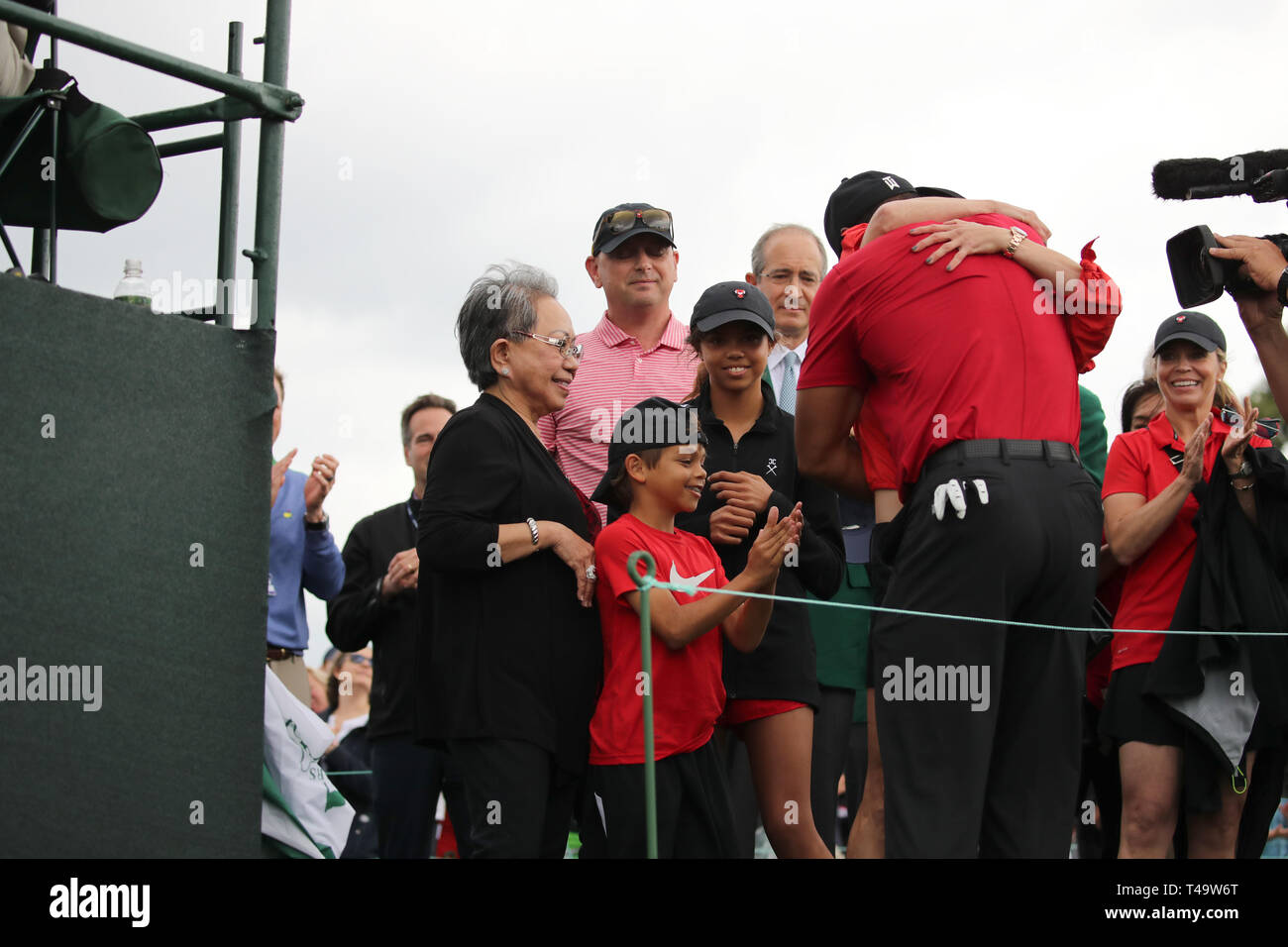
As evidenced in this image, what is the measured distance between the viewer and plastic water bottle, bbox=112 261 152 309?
412 centimetres

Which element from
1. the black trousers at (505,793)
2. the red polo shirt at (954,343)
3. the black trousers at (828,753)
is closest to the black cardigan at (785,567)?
the black trousers at (828,753)

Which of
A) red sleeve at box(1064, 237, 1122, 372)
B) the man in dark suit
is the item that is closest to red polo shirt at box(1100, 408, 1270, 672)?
red sleeve at box(1064, 237, 1122, 372)

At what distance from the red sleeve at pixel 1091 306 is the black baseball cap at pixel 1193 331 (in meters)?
1.82

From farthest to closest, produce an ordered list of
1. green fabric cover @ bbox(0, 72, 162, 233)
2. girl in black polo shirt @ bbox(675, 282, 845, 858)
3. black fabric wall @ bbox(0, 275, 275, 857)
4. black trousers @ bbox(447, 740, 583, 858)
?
1. girl in black polo shirt @ bbox(675, 282, 845, 858)
2. black trousers @ bbox(447, 740, 583, 858)
3. green fabric cover @ bbox(0, 72, 162, 233)
4. black fabric wall @ bbox(0, 275, 275, 857)

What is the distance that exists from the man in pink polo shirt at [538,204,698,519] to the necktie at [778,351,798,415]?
47 centimetres

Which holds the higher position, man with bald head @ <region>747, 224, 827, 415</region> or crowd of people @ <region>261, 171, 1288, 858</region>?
man with bald head @ <region>747, 224, 827, 415</region>

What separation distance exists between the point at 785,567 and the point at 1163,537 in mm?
1662

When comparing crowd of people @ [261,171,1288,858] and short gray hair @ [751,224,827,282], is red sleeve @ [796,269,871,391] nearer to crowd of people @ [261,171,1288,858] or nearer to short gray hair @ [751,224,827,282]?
crowd of people @ [261,171,1288,858]

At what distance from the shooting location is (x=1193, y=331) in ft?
18.9

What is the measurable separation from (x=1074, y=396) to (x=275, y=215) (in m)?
2.33

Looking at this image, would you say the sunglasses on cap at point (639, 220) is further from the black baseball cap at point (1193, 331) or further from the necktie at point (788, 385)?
the black baseball cap at point (1193, 331)

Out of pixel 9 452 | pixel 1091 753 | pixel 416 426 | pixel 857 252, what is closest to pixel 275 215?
pixel 9 452

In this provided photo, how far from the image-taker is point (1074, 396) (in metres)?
4.06

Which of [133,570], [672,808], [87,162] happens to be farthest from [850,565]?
[87,162]
